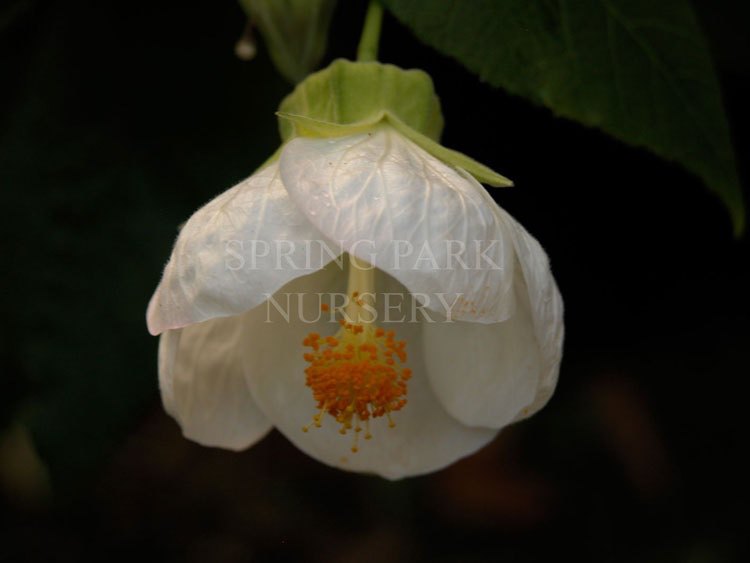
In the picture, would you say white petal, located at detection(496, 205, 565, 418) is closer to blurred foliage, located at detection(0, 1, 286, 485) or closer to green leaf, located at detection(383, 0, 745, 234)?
green leaf, located at detection(383, 0, 745, 234)

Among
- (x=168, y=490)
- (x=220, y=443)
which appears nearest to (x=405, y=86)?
(x=220, y=443)

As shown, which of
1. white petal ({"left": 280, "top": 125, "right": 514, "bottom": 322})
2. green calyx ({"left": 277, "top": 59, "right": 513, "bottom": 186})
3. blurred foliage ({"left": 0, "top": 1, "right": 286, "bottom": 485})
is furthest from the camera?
blurred foliage ({"left": 0, "top": 1, "right": 286, "bottom": 485})

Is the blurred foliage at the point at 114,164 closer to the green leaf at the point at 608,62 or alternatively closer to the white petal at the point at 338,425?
the white petal at the point at 338,425

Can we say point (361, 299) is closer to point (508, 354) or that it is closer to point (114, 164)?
point (508, 354)

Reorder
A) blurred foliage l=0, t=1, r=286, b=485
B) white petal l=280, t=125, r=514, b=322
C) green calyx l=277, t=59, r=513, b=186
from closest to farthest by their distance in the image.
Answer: white petal l=280, t=125, r=514, b=322 < green calyx l=277, t=59, r=513, b=186 < blurred foliage l=0, t=1, r=286, b=485

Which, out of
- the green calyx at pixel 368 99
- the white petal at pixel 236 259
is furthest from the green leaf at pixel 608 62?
the white petal at pixel 236 259

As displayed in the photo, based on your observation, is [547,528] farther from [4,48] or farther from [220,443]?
[4,48]

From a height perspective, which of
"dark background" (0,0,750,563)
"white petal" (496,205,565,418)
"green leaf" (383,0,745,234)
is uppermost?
"green leaf" (383,0,745,234)

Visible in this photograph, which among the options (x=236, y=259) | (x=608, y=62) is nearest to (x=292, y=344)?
(x=236, y=259)

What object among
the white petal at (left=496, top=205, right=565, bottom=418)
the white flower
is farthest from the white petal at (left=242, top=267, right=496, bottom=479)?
the white petal at (left=496, top=205, right=565, bottom=418)
